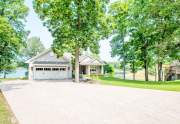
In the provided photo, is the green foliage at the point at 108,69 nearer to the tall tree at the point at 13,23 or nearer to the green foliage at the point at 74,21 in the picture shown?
the green foliage at the point at 74,21

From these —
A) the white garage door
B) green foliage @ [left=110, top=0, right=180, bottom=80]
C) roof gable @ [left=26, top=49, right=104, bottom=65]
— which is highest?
green foliage @ [left=110, top=0, right=180, bottom=80]

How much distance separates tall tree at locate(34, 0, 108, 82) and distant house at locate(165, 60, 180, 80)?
19017 millimetres

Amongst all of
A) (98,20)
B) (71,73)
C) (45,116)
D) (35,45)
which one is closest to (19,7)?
(98,20)

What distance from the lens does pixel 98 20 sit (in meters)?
40.2

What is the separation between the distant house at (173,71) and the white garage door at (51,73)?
20957 millimetres

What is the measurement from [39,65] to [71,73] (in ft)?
20.4

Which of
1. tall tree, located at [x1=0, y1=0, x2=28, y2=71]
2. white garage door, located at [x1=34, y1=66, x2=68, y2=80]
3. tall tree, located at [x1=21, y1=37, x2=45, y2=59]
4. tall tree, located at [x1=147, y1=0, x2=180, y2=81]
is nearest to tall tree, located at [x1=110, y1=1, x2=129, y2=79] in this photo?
tall tree, located at [x1=147, y1=0, x2=180, y2=81]

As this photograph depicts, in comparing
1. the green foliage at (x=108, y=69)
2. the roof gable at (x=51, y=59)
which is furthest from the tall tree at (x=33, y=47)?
the roof gable at (x=51, y=59)

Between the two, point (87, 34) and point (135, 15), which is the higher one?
point (135, 15)

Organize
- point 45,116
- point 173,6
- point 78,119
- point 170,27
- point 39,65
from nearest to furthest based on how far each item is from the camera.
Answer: point 78,119
point 45,116
point 173,6
point 170,27
point 39,65

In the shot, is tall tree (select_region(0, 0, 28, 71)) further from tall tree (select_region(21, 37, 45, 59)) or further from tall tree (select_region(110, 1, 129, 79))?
tall tree (select_region(21, 37, 45, 59))

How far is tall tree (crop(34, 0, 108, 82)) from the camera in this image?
130 ft

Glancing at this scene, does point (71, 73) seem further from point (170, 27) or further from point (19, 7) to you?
point (170, 27)

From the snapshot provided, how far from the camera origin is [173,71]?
177 feet
